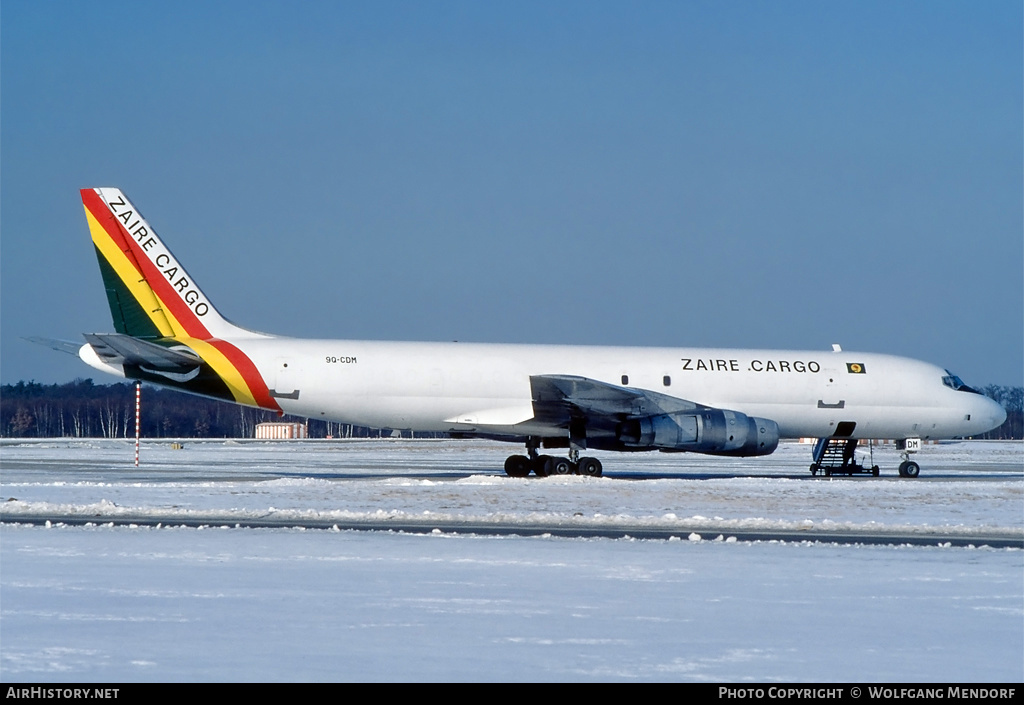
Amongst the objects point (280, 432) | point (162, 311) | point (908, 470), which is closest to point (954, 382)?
point (908, 470)

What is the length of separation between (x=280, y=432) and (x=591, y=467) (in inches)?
2247

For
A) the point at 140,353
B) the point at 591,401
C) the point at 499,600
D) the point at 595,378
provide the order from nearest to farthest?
the point at 499,600, the point at 140,353, the point at 591,401, the point at 595,378

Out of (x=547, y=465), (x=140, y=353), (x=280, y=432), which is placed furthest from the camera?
(x=280, y=432)

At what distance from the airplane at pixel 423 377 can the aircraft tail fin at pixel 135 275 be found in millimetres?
22

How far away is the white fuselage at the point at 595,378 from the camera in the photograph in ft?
84.3

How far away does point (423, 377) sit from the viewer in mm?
25875

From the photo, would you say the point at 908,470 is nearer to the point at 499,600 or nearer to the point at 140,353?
the point at 140,353

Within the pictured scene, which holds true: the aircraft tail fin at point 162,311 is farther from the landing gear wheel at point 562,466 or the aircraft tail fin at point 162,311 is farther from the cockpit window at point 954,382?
the cockpit window at point 954,382

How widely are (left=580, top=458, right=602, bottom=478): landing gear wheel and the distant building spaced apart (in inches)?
2207

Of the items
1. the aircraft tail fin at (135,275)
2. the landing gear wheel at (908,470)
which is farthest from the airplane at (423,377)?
the landing gear wheel at (908,470)

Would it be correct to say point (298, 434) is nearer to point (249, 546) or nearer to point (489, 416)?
point (489, 416)

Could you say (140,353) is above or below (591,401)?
above

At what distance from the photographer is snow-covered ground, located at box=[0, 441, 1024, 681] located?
22.0ft

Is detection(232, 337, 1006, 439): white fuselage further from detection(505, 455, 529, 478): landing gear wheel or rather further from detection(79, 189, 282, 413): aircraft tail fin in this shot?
detection(505, 455, 529, 478): landing gear wheel
